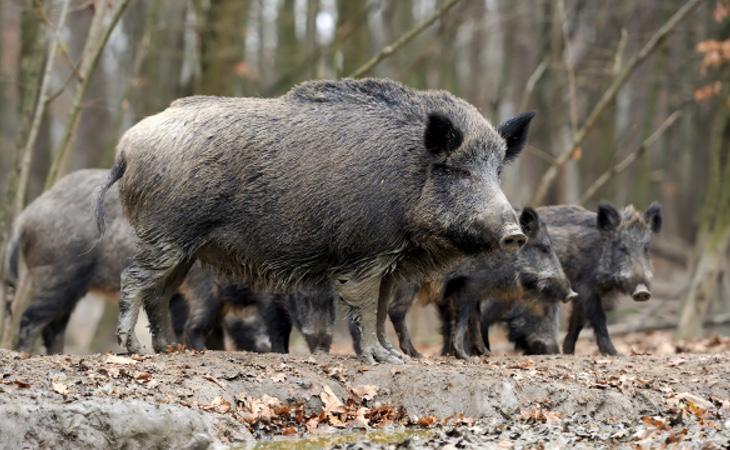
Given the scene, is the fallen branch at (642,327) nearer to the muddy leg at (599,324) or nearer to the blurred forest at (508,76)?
the blurred forest at (508,76)

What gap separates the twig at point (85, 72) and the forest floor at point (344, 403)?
3.93 metres

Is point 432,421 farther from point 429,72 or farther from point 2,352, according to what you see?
point 429,72

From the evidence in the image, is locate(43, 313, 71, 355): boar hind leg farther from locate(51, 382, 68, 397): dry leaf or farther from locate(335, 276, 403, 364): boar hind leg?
locate(51, 382, 68, 397): dry leaf

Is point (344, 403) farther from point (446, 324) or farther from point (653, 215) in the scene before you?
point (653, 215)

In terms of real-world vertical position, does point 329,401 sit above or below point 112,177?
below

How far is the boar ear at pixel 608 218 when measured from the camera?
1116 cm

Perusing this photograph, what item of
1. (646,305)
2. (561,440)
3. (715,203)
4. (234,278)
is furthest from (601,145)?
(561,440)

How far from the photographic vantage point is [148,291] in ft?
28.9

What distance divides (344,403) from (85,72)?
5207 millimetres

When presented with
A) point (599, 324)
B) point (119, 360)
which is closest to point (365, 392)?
point (119, 360)

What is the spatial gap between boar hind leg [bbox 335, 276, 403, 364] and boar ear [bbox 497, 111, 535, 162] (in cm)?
158

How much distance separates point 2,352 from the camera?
7.70 metres

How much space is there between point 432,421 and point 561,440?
97 cm

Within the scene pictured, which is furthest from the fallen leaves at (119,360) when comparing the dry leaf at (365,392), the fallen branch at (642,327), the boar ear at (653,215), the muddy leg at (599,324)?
the fallen branch at (642,327)
